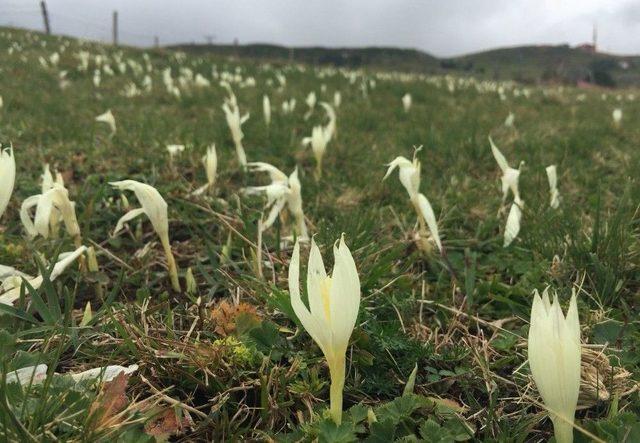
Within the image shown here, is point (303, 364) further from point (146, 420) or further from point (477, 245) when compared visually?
point (477, 245)

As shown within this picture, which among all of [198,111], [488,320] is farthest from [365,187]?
[198,111]

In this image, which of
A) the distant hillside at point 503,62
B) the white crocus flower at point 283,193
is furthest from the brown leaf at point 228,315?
the distant hillside at point 503,62

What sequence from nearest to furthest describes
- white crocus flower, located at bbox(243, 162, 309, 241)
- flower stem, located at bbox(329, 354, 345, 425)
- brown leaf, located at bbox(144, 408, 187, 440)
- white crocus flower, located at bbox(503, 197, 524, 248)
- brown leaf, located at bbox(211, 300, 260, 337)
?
flower stem, located at bbox(329, 354, 345, 425), brown leaf, located at bbox(144, 408, 187, 440), brown leaf, located at bbox(211, 300, 260, 337), white crocus flower, located at bbox(243, 162, 309, 241), white crocus flower, located at bbox(503, 197, 524, 248)

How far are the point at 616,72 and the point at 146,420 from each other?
178 feet

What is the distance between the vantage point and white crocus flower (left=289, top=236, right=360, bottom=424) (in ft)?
3.77

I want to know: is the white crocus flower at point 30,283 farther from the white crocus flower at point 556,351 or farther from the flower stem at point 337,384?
the white crocus flower at point 556,351

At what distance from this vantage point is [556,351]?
1103mm

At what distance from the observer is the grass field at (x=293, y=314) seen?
138 cm

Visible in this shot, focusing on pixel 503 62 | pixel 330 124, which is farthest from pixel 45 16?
pixel 503 62

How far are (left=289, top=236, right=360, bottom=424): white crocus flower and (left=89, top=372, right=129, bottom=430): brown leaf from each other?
532 millimetres

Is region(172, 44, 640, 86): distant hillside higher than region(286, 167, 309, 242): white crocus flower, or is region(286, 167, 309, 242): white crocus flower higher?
region(172, 44, 640, 86): distant hillside

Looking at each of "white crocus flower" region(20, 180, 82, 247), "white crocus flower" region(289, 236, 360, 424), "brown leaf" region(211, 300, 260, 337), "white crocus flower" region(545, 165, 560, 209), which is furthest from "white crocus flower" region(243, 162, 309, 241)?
"white crocus flower" region(545, 165, 560, 209)

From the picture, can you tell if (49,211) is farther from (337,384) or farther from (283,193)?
(337,384)

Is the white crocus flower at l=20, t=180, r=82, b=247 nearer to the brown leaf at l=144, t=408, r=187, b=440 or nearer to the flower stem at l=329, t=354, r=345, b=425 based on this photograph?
the brown leaf at l=144, t=408, r=187, b=440
